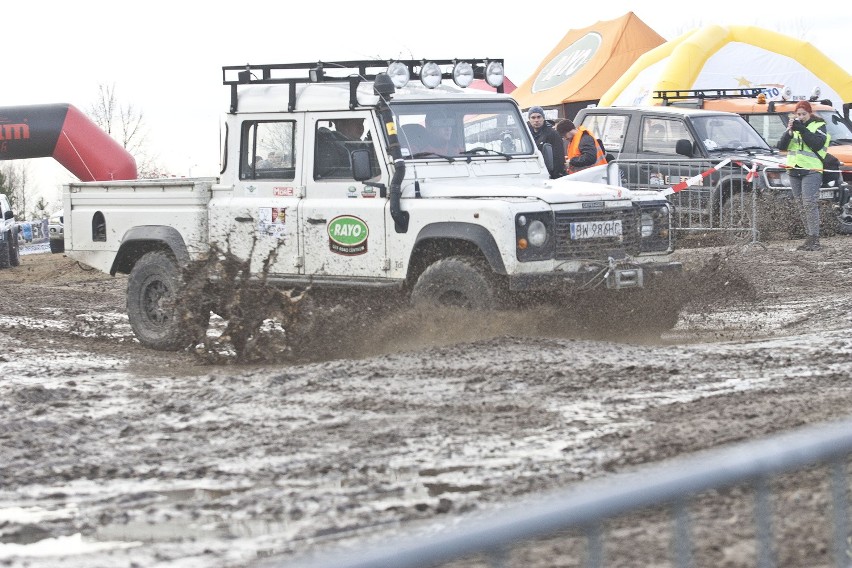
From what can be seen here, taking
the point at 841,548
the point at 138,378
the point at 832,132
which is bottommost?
the point at 138,378

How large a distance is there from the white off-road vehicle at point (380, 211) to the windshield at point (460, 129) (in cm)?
1

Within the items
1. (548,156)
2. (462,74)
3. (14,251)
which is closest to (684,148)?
(548,156)

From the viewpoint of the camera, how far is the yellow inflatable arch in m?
23.8

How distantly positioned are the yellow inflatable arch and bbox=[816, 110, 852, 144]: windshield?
518 centimetres

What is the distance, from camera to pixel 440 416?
6.40 m

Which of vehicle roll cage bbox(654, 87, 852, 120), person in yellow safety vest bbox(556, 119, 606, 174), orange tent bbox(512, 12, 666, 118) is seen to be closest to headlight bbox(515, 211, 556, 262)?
person in yellow safety vest bbox(556, 119, 606, 174)

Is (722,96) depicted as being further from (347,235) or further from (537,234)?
(537,234)

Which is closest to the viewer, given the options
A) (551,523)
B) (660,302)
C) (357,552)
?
(357,552)

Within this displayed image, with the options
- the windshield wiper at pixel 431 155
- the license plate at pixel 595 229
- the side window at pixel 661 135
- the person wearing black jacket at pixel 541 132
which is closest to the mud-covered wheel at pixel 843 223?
the side window at pixel 661 135

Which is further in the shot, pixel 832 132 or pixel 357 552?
pixel 832 132

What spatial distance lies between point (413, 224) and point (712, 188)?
7670mm

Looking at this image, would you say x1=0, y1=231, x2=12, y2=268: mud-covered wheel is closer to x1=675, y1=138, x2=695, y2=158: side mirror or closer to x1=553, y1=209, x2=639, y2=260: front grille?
x1=675, y1=138, x2=695, y2=158: side mirror

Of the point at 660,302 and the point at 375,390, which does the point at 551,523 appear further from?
the point at 660,302

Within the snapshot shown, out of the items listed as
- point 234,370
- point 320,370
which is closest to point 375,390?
point 320,370
